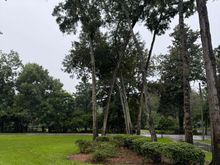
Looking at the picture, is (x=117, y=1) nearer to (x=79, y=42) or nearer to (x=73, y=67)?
(x=79, y=42)

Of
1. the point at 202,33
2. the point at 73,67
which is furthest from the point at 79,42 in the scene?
the point at 202,33

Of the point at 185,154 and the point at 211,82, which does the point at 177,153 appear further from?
the point at 211,82

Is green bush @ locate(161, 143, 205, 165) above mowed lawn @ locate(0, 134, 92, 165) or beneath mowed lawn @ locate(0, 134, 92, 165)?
above

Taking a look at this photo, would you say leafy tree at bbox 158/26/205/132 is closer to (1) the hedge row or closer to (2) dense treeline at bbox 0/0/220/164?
(2) dense treeline at bbox 0/0/220/164

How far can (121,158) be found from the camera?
11.4 metres

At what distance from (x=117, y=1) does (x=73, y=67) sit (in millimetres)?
9914

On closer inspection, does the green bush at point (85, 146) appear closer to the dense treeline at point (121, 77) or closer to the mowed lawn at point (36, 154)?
the mowed lawn at point (36, 154)

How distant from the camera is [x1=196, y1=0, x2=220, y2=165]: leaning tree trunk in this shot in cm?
742

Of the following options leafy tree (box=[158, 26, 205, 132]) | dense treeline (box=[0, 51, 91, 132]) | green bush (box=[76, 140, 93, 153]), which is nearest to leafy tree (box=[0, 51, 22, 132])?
dense treeline (box=[0, 51, 91, 132])

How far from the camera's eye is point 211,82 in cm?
782

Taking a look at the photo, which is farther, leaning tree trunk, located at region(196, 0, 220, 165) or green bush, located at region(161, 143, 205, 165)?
green bush, located at region(161, 143, 205, 165)

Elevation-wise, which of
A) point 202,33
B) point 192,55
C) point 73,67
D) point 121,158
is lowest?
point 121,158

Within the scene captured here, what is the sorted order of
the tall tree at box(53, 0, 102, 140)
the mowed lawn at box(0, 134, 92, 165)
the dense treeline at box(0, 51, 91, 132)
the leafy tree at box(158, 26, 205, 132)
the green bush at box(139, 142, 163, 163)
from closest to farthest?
the green bush at box(139, 142, 163, 163), the mowed lawn at box(0, 134, 92, 165), the tall tree at box(53, 0, 102, 140), the leafy tree at box(158, 26, 205, 132), the dense treeline at box(0, 51, 91, 132)

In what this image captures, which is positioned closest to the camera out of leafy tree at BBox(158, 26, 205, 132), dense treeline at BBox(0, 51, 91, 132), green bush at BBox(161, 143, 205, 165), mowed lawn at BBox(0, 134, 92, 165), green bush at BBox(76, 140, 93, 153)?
green bush at BBox(161, 143, 205, 165)
